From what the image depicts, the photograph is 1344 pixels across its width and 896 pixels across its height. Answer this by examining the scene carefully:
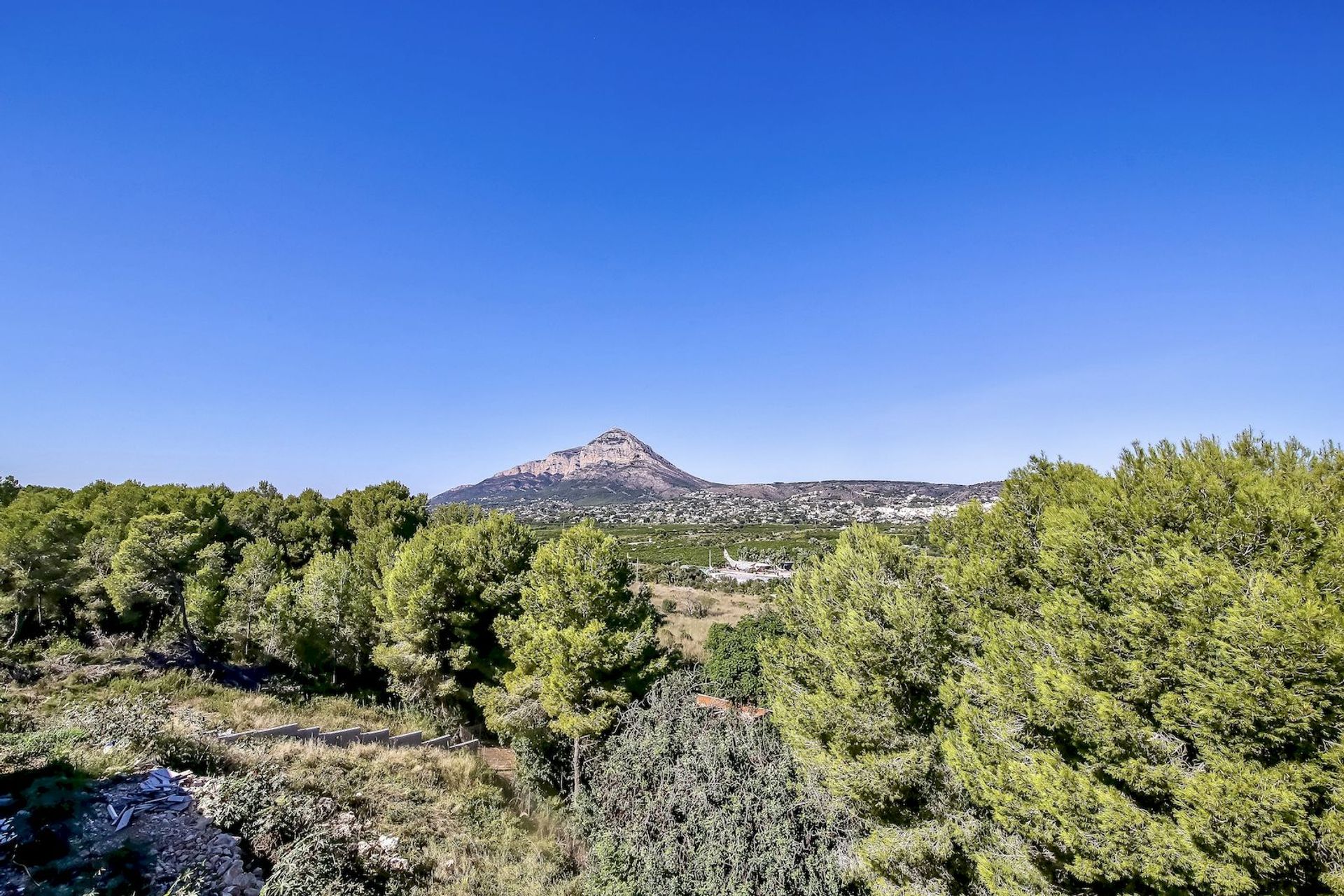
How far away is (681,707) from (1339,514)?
11.9 metres

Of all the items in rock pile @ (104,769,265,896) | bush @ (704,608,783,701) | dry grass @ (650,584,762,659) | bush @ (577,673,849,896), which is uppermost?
rock pile @ (104,769,265,896)

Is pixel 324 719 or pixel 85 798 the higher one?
pixel 85 798

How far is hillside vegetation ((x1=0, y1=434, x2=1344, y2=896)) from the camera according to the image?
6.45 meters

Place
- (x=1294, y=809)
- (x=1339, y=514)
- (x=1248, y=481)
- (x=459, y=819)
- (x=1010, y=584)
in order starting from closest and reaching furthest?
(x=1294, y=809), (x=1339, y=514), (x=1248, y=481), (x=1010, y=584), (x=459, y=819)

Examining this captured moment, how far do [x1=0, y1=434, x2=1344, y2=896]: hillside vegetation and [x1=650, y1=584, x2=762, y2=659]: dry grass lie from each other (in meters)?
17.7

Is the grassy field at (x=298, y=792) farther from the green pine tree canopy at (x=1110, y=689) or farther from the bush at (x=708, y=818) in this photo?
the green pine tree canopy at (x=1110, y=689)

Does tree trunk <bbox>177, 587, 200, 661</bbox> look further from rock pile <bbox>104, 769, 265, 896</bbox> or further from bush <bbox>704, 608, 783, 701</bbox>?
bush <bbox>704, 608, 783, 701</bbox>

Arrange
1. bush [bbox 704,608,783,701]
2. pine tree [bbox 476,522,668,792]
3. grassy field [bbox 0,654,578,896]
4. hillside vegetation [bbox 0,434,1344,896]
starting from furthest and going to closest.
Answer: bush [bbox 704,608,783,701] → pine tree [bbox 476,522,668,792] → grassy field [bbox 0,654,578,896] → hillside vegetation [bbox 0,434,1344,896]

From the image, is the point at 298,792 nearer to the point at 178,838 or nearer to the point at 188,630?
the point at 178,838

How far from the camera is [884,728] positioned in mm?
10672

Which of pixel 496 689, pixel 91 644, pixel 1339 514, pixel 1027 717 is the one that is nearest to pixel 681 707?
pixel 1027 717

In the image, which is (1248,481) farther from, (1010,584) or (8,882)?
(8,882)

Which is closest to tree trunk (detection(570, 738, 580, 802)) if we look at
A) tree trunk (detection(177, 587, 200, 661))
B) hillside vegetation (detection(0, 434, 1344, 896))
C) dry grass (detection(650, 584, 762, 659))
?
hillside vegetation (detection(0, 434, 1344, 896))

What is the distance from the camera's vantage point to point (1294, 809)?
233 inches
